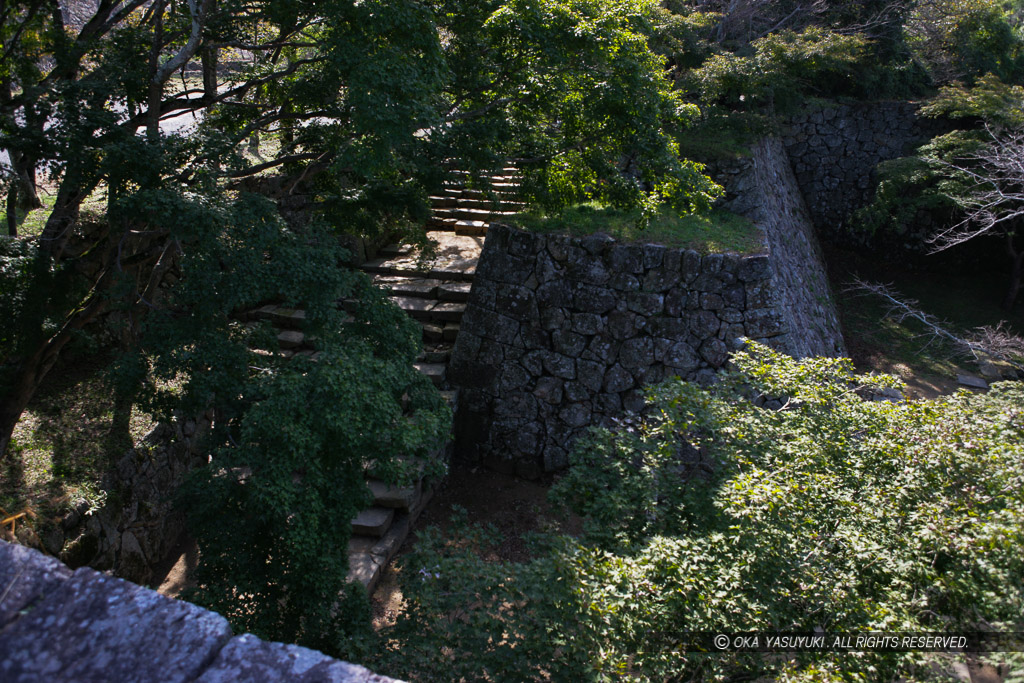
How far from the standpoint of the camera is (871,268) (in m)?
13.3

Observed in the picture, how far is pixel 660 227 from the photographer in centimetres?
763

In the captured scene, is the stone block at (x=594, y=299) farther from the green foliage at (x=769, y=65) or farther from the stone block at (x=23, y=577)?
the stone block at (x=23, y=577)

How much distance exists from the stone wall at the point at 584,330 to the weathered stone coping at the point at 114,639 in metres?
5.95

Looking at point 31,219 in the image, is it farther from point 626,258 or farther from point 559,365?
point 626,258

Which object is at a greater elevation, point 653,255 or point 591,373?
point 653,255

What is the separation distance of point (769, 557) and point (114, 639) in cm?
270

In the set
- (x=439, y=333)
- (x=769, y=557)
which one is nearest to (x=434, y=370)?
(x=439, y=333)

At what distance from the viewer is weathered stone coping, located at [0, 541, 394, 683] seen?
1.25 meters

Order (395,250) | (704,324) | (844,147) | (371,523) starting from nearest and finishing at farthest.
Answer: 1. (371,523)
2. (704,324)
3. (395,250)
4. (844,147)

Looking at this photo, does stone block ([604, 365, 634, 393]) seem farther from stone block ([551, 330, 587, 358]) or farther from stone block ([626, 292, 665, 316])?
stone block ([626, 292, 665, 316])

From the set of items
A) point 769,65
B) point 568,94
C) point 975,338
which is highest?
point 769,65

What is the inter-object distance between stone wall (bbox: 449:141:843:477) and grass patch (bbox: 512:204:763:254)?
0.73 ft

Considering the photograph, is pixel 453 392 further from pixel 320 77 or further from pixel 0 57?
pixel 0 57

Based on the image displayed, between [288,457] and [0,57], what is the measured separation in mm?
4497
